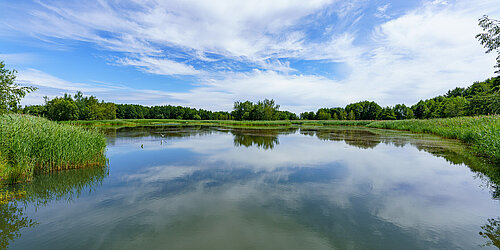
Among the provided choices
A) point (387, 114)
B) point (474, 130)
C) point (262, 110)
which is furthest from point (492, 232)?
point (387, 114)

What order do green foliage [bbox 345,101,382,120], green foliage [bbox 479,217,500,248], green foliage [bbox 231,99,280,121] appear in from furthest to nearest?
green foliage [bbox 345,101,382,120] < green foliage [bbox 231,99,280,121] < green foliage [bbox 479,217,500,248]

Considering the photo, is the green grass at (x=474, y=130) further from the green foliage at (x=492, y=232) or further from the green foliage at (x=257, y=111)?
the green foliage at (x=257, y=111)

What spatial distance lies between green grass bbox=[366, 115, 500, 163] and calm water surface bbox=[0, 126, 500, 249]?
2.15m

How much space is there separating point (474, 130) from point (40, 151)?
24.8 meters

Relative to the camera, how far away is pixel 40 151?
7.90 meters

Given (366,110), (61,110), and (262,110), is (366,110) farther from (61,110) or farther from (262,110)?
(61,110)

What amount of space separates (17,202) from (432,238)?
9557 mm

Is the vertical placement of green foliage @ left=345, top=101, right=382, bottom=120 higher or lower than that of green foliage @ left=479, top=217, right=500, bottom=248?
higher

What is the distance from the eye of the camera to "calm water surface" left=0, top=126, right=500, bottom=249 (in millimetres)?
4004

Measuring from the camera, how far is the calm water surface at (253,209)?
158 inches

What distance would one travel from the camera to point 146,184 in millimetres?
7262

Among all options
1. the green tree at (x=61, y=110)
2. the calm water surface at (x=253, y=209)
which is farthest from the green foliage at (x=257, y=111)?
the calm water surface at (x=253, y=209)

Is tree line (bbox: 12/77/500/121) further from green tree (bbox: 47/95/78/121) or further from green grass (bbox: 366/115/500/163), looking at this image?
green grass (bbox: 366/115/500/163)

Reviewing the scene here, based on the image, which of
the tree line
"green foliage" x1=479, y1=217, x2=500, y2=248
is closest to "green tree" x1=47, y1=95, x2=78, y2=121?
the tree line
